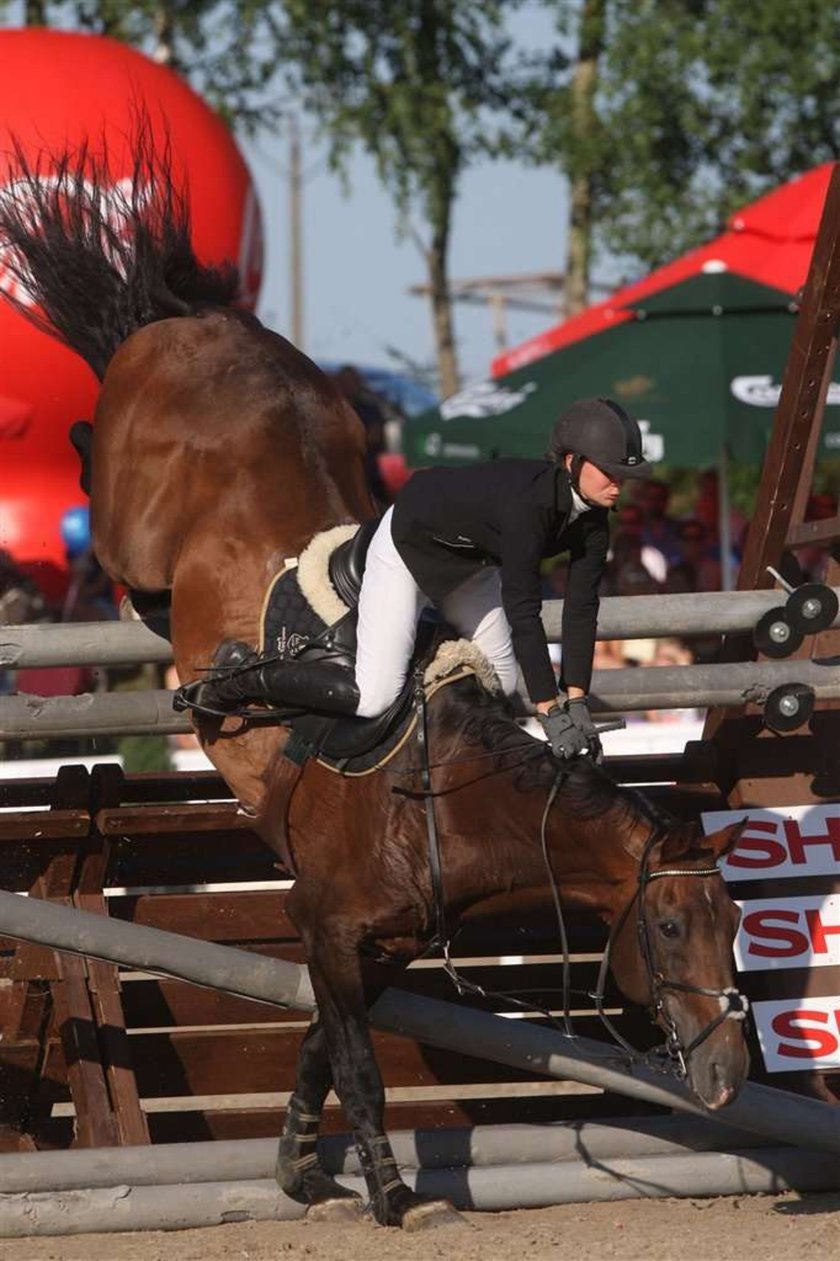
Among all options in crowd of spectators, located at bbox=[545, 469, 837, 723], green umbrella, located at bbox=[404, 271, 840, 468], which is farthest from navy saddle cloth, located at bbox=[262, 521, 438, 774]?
green umbrella, located at bbox=[404, 271, 840, 468]

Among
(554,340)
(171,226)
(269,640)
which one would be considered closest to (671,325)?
(554,340)

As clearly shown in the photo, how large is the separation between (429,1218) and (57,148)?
5.49 meters

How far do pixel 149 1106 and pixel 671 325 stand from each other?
5659 mm

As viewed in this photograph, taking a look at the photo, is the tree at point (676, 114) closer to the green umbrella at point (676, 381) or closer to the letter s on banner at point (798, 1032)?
the green umbrella at point (676, 381)

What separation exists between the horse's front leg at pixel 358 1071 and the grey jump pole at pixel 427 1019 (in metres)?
0.11

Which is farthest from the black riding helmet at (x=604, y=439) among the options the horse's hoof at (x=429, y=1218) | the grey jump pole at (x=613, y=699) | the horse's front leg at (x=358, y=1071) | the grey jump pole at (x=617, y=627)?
the horse's hoof at (x=429, y=1218)

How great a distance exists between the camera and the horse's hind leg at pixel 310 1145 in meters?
5.04

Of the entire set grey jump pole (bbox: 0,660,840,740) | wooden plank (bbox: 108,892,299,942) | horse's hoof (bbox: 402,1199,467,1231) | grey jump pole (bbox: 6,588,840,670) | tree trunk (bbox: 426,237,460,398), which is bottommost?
tree trunk (bbox: 426,237,460,398)

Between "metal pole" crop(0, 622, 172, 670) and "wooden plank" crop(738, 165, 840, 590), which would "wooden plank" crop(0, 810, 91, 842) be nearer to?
"metal pole" crop(0, 622, 172, 670)

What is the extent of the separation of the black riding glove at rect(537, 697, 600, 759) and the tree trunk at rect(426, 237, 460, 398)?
1505 cm

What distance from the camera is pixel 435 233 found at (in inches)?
752

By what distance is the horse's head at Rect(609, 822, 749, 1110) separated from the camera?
4395mm

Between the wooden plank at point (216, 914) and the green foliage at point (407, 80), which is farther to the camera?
the green foliage at point (407, 80)

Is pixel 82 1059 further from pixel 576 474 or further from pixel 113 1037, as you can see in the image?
pixel 576 474
